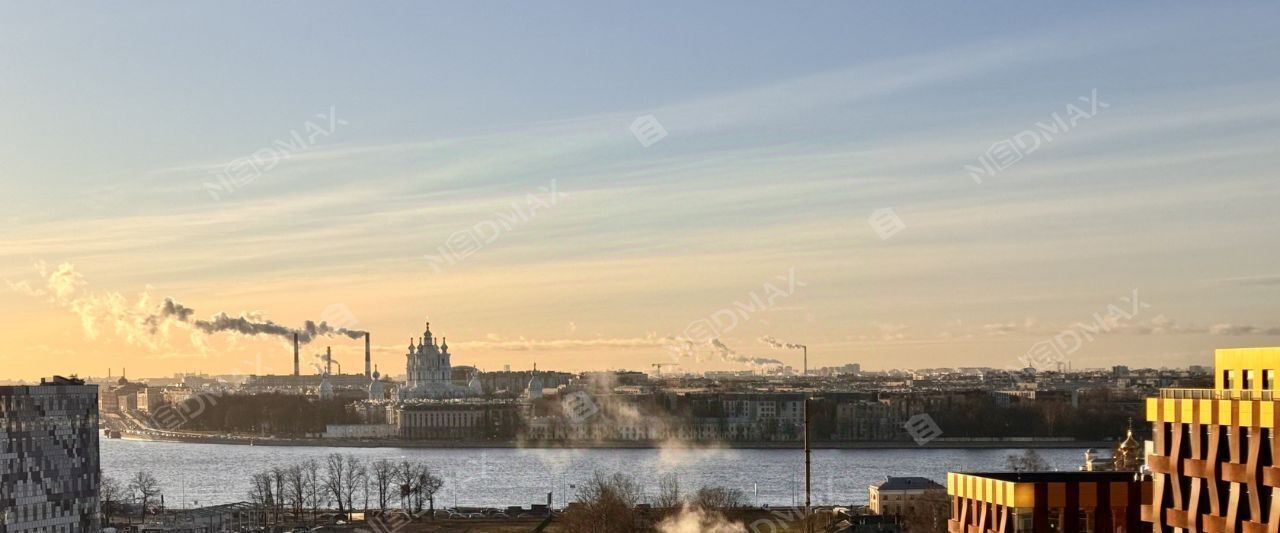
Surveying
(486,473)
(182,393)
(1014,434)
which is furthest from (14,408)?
(182,393)

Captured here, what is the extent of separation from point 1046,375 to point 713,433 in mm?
63117

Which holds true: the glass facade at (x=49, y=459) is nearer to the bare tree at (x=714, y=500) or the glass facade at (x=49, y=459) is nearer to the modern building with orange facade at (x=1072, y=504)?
the bare tree at (x=714, y=500)

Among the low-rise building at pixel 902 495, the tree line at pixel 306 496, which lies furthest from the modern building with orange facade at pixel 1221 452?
the tree line at pixel 306 496

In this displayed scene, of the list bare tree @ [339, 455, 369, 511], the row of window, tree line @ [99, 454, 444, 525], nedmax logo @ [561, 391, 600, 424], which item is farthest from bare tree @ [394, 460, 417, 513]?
nedmax logo @ [561, 391, 600, 424]

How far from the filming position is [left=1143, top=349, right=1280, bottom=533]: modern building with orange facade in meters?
11.5

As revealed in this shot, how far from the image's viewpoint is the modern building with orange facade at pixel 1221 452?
37.8 feet

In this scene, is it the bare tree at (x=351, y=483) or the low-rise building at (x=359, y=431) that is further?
the low-rise building at (x=359, y=431)

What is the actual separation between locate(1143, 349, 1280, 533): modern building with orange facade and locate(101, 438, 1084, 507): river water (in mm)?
37632

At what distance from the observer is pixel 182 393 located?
151 meters

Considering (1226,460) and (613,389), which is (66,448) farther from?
(613,389)

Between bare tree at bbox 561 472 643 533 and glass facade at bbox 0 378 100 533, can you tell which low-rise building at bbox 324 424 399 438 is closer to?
bare tree at bbox 561 472 643 533

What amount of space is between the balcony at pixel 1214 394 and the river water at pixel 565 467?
37596 millimetres

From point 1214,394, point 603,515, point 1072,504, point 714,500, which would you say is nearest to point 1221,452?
point 1214,394

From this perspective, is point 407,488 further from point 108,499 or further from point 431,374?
point 431,374
